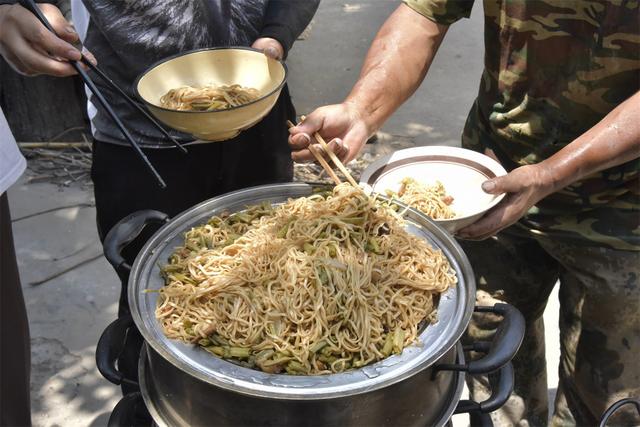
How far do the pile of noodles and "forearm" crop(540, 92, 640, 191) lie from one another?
0.39 metres

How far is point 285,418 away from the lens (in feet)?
5.45

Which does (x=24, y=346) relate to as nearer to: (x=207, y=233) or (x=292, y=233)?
(x=207, y=233)

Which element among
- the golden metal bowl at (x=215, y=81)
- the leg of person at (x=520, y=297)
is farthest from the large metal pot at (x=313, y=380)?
the leg of person at (x=520, y=297)

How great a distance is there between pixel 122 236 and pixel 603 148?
1646mm

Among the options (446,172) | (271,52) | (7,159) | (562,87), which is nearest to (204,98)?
(271,52)

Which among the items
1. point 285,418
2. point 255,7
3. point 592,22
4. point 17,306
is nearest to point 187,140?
point 255,7

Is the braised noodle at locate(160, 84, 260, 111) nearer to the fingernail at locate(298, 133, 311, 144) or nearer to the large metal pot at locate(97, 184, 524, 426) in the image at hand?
the fingernail at locate(298, 133, 311, 144)

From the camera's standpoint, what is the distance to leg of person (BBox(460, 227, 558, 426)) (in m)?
2.99

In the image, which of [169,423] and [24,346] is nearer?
[169,423]

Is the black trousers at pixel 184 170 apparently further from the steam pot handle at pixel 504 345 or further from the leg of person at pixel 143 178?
the steam pot handle at pixel 504 345

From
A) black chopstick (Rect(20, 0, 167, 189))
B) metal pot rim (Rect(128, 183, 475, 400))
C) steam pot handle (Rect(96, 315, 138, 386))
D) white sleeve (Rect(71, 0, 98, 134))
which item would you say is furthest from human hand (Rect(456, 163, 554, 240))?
white sleeve (Rect(71, 0, 98, 134))

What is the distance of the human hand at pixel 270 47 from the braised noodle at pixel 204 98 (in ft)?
0.52

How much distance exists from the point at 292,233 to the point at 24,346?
1.62m

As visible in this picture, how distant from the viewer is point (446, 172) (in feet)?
8.92
